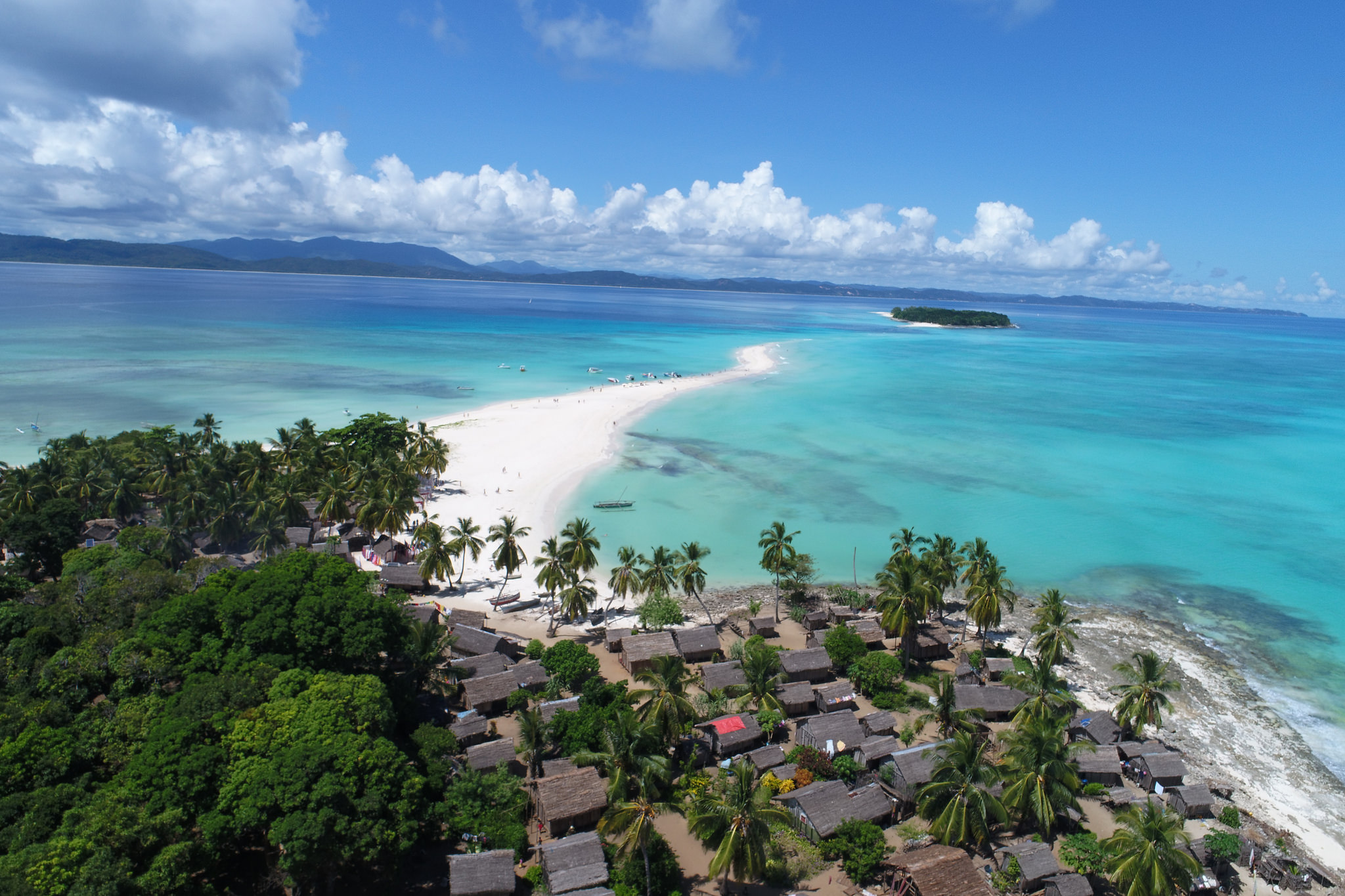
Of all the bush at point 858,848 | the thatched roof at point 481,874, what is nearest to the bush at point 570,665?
the thatched roof at point 481,874

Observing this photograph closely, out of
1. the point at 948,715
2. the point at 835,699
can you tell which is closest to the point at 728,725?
the point at 835,699

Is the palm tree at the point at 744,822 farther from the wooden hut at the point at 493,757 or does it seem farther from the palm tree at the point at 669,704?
the wooden hut at the point at 493,757

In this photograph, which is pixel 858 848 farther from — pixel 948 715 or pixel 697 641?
pixel 697 641

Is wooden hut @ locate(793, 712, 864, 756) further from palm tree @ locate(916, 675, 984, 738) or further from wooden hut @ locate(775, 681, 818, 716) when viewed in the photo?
palm tree @ locate(916, 675, 984, 738)

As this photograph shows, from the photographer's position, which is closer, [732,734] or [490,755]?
[490,755]

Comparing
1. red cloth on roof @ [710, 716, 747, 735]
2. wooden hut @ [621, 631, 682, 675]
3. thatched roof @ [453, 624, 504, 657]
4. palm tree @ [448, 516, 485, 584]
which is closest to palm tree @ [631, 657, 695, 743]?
red cloth on roof @ [710, 716, 747, 735]

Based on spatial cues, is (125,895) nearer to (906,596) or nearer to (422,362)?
(906,596)
